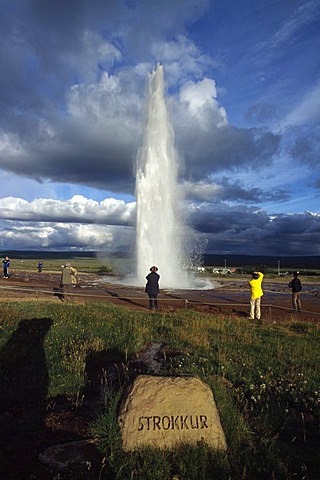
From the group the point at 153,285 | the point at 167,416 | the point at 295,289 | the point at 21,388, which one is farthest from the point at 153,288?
the point at 167,416

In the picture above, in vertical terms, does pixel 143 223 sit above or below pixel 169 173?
below

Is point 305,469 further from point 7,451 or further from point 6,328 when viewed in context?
point 6,328

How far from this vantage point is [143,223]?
98.4 feet

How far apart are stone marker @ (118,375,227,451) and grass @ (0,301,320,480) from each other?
0.44ft

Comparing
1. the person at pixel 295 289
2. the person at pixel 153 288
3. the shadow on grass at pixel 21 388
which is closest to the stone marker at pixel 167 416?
the shadow on grass at pixel 21 388

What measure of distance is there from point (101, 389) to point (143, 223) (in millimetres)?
23173

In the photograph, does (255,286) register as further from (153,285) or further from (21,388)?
(21,388)

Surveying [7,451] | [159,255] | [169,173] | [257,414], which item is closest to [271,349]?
[257,414]

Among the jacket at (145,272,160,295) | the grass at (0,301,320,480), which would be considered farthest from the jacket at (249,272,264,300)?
the jacket at (145,272,160,295)

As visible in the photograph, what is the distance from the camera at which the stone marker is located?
15.3ft

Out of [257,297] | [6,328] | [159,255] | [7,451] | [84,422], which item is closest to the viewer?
[7,451]

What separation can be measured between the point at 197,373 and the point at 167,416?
2.44 m

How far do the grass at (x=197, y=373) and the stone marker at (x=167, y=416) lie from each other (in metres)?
0.13

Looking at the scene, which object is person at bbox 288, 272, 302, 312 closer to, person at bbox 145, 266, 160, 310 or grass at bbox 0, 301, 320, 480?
grass at bbox 0, 301, 320, 480
